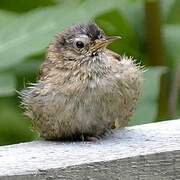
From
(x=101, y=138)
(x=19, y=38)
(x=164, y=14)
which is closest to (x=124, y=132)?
(x=101, y=138)

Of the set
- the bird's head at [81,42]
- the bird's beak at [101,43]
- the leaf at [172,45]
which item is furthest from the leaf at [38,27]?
the leaf at [172,45]

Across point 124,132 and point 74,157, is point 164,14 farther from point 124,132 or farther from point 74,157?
point 74,157

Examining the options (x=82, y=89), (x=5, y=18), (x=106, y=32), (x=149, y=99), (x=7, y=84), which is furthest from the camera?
(x=106, y=32)

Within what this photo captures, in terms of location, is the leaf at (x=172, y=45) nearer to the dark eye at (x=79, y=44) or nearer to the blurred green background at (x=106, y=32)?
the blurred green background at (x=106, y=32)

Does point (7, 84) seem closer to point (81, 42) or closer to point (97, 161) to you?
point (81, 42)

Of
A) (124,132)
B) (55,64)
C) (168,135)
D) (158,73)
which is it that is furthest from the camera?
(158,73)

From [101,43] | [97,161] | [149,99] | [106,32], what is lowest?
[97,161]

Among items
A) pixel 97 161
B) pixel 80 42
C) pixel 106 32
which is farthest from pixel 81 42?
pixel 97 161

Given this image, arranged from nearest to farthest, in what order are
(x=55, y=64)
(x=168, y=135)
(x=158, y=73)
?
(x=168, y=135), (x=55, y=64), (x=158, y=73)
